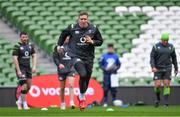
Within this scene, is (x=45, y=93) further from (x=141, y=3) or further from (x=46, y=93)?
(x=141, y=3)

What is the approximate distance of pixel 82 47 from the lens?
55.0 ft

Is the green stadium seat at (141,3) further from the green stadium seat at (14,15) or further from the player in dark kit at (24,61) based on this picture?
the player in dark kit at (24,61)

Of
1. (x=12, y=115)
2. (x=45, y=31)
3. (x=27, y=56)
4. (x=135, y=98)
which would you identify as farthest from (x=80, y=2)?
(x=12, y=115)

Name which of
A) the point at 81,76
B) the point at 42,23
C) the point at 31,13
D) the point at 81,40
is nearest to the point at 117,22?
the point at 42,23

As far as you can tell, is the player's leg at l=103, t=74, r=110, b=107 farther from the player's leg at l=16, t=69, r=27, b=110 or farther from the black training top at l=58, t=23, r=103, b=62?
the black training top at l=58, t=23, r=103, b=62

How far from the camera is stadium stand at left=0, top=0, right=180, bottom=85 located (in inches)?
1059

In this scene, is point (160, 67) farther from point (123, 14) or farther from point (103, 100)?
point (123, 14)

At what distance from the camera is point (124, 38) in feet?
93.9

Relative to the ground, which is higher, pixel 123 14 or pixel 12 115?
pixel 123 14

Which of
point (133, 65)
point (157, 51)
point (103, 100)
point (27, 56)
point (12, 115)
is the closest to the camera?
point (12, 115)

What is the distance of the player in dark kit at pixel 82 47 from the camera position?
54.3ft

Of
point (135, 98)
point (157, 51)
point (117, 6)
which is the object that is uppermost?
point (117, 6)

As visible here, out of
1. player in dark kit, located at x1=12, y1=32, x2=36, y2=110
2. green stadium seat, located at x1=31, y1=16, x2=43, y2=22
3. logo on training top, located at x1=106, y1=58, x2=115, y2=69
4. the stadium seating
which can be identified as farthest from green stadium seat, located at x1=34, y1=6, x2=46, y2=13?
player in dark kit, located at x1=12, y1=32, x2=36, y2=110

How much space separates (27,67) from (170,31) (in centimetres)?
1131
